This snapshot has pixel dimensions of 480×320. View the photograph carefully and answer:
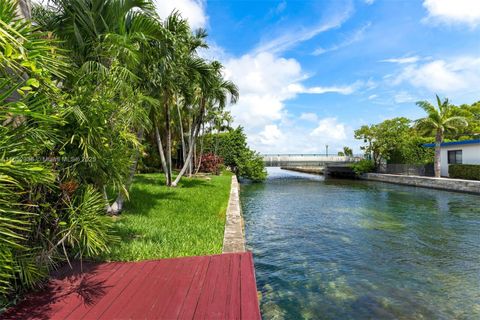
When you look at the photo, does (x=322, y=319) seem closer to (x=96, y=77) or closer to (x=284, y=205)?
(x=96, y=77)

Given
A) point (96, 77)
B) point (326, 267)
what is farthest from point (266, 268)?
point (96, 77)

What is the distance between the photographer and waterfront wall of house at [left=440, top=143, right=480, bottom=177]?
2197cm

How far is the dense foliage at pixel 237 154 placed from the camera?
3086 cm

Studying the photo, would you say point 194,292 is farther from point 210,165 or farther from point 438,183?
point 210,165

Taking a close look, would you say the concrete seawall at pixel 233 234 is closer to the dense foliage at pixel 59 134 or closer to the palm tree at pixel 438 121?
the dense foliage at pixel 59 134

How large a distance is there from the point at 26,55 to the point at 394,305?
19.3ft

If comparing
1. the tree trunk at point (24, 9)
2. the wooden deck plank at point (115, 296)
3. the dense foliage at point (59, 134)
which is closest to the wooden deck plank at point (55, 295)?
the dense foliage at point (59, 134)

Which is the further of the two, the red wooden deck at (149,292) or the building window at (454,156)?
the building window at (454,156)

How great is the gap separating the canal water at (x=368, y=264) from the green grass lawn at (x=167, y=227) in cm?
137

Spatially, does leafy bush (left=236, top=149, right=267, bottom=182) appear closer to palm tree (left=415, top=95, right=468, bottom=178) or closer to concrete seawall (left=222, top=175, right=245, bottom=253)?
palm tree (left=415, top=95, right=468, bottom=178)

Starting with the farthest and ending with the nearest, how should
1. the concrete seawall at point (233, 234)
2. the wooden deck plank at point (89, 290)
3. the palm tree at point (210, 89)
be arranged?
the palm tree at point (210, 89), the concrete seawall at point (233, 234), the wooden deck plank at point (89, 290)

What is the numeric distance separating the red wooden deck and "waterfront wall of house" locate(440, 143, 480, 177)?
25.3 m

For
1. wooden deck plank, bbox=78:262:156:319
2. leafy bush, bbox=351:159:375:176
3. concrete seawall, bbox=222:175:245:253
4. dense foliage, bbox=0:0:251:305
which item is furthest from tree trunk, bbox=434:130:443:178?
wooden deck plank, bbox=78:262:156:319

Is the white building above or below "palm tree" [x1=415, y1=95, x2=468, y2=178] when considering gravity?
below
